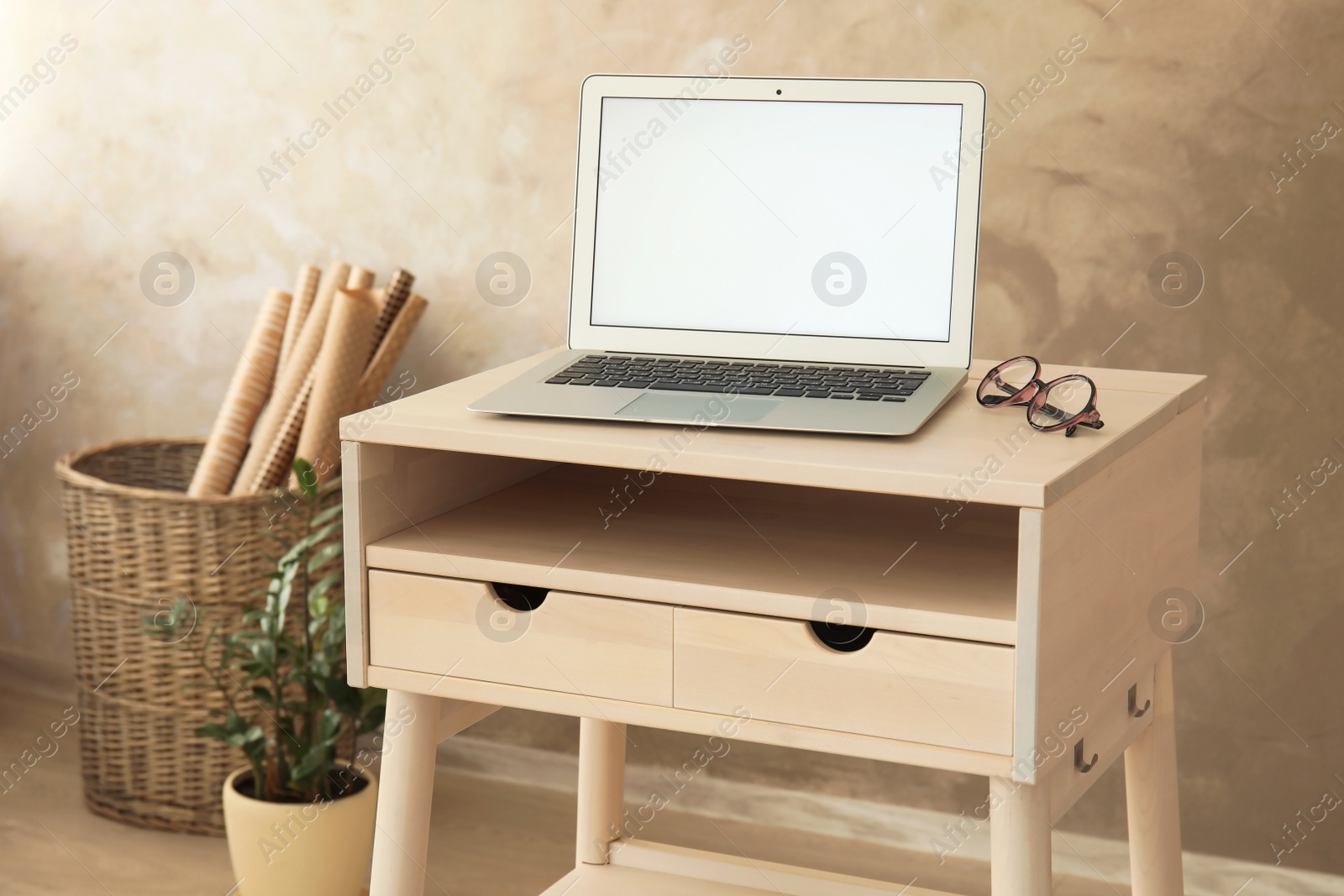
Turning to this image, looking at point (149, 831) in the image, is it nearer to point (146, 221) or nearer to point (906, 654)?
point (146, 221)

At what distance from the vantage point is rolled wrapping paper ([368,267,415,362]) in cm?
192

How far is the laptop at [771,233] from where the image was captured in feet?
3.65

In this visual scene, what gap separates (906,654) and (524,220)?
1.18 meters

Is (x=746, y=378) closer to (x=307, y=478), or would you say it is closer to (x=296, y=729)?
(x=307, y=478)

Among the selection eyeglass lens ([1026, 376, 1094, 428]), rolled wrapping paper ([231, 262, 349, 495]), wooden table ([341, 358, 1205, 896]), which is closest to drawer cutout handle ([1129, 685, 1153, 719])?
wooden table ([341, 358, 1205, 896])

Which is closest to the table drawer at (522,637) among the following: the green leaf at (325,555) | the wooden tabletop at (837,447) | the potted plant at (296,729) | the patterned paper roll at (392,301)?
the wooden tabletop at (837,447)

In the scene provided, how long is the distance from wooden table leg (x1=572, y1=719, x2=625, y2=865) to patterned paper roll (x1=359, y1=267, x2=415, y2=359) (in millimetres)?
672

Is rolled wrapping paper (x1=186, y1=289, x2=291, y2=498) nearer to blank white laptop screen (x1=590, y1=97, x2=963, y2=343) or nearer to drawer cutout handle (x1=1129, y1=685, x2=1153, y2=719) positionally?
blank white laptop screen (x1=590, y1=97, x2=963, y2=343)

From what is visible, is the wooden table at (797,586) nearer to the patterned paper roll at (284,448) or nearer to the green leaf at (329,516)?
the green leaf at (329,516)

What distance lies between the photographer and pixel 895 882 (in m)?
1.77

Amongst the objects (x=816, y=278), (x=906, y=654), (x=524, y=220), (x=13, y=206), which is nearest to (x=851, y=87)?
(x=816, y=278)

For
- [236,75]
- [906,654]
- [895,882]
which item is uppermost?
[236,75]

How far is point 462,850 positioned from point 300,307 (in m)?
0.80

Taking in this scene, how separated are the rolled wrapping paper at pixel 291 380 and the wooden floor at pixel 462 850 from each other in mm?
509
